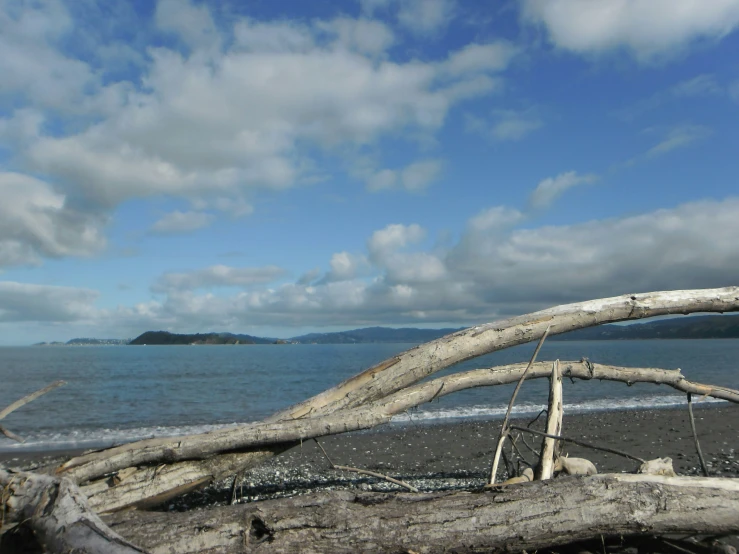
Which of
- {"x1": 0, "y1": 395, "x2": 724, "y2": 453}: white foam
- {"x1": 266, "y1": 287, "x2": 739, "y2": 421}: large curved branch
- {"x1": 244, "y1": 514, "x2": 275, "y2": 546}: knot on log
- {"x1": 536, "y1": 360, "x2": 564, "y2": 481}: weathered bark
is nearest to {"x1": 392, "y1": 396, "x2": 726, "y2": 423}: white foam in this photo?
{"x1": 0, "y1": 395, "x2": 724, "y2": 453}: white foam

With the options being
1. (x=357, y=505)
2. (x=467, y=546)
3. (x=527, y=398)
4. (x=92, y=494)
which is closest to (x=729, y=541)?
(x=467, y=546)

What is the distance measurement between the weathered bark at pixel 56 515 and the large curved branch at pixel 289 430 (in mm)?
978

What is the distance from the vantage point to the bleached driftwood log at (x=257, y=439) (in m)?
4.79

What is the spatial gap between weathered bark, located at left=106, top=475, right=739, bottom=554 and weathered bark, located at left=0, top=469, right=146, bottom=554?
0.41 m

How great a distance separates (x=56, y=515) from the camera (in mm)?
3361

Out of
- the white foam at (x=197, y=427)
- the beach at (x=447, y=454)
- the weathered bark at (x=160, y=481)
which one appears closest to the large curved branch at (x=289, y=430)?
the weathered bark at (x=160, y=481)

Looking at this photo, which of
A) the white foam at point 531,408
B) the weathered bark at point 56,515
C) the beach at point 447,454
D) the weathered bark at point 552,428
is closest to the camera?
the weathered bark at point 56,515

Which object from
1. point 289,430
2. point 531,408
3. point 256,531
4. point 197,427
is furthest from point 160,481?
point 531,408

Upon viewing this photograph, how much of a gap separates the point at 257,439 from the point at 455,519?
91.8 inches

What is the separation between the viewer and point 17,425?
658 inches

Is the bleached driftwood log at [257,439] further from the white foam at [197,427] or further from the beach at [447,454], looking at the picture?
the white foam at [197,427]

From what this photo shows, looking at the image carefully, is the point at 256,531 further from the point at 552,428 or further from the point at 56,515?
the point at 552,428

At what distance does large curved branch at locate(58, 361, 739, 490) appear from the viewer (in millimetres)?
4828

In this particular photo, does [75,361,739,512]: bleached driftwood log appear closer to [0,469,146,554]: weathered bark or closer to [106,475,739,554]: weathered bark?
[0,469,146,554]: weathered bark
